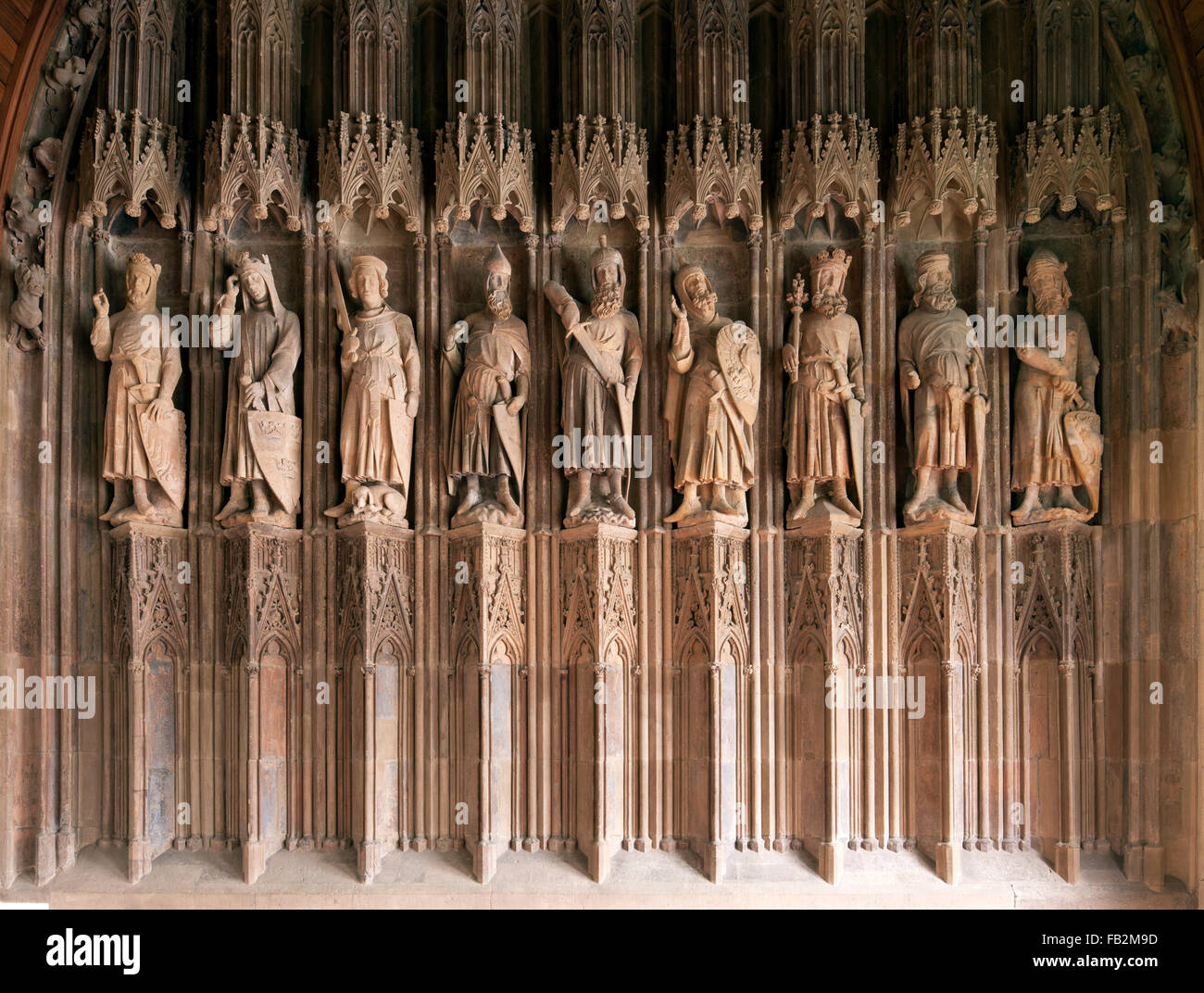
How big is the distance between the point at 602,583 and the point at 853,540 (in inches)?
87.1

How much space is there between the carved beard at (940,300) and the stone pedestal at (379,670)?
Answer: 4.96 metres

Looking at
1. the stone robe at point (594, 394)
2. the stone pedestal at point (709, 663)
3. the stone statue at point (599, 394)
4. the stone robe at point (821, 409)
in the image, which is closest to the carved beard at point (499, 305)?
the stone statue at point (599, 394)

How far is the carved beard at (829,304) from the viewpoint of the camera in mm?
10320

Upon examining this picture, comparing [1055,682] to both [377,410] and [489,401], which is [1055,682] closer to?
[489,401]

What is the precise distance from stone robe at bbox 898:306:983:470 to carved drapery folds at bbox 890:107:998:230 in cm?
99

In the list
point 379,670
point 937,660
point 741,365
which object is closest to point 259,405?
point 379,670

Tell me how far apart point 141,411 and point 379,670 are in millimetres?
2955

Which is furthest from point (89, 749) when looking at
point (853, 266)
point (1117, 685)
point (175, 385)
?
point (1117, 685)

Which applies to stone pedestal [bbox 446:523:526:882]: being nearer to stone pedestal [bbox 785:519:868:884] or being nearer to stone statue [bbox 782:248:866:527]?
stone pedestal [bbox 785:519:868:884]

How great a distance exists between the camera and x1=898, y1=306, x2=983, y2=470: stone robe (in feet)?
32.9

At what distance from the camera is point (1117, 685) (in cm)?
999

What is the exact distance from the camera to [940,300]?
10312 millimetres

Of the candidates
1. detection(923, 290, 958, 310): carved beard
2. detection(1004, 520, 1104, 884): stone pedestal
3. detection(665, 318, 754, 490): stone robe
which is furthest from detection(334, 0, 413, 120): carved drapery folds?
detection(1004, 520, 1104, 884): stone pedestal

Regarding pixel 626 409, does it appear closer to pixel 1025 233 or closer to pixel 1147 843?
pixel 1025 233
